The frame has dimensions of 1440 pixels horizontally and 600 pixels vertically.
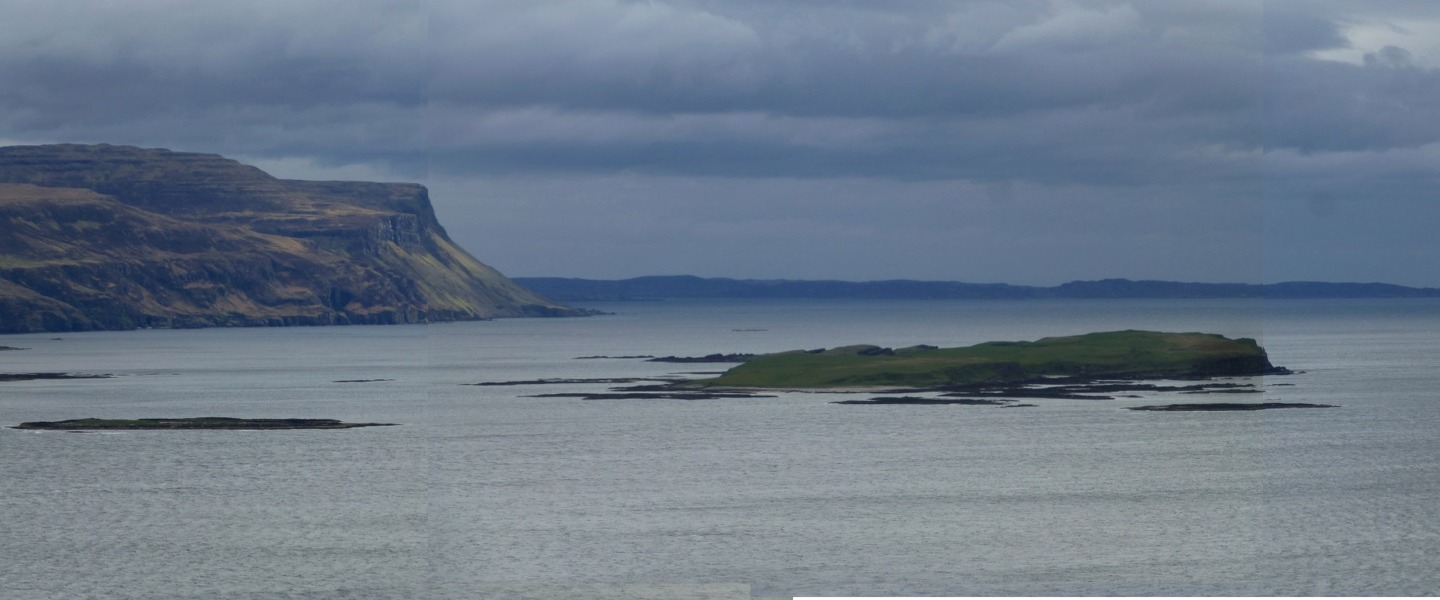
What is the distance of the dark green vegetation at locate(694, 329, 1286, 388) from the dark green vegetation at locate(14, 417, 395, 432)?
145 feet

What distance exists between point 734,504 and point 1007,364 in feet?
267

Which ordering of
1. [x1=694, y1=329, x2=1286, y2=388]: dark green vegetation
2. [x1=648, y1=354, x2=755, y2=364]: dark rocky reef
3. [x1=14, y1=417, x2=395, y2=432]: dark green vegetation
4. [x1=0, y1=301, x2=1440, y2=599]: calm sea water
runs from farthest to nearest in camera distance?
1. [x1=648, y1=354, x2=755, y2=364]: dark rocky reef
2. [x1=694, y1=329, x2=1286, y2=388]: dark green vegetation
3. [x1=14, y1=417, x2=395, y2=432]: dark green vegetation
4. [x1=0, y1=301, x2=1440, y2=599]: calm sea water

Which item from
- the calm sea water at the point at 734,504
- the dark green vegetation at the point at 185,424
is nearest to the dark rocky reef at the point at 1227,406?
the calm sea water at the point at 734,504

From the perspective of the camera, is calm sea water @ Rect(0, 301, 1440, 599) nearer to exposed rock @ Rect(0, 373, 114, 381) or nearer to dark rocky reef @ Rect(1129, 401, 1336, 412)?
dark rocky reef @ Rect(1129, 401, 1336, 412)

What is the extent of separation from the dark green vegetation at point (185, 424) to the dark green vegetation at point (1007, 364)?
4409 centimetres

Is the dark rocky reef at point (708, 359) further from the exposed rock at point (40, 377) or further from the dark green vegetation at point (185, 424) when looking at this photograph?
the dark green vegetation at point (185, 424)

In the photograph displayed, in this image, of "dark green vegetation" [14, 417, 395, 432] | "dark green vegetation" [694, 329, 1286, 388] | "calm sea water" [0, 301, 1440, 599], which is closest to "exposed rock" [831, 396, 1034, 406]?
"calm sea water" [0, 301, 1440, 599]

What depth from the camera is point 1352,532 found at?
2253 inches

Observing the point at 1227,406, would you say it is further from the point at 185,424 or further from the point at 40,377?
the point at 40,377

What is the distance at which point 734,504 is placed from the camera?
6544cm

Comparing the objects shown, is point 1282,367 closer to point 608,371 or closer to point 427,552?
point 608,371

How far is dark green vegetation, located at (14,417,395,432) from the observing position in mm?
101062

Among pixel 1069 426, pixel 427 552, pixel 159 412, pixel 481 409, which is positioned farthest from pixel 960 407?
pixel 427 552

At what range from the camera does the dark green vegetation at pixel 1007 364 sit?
5408 inches
